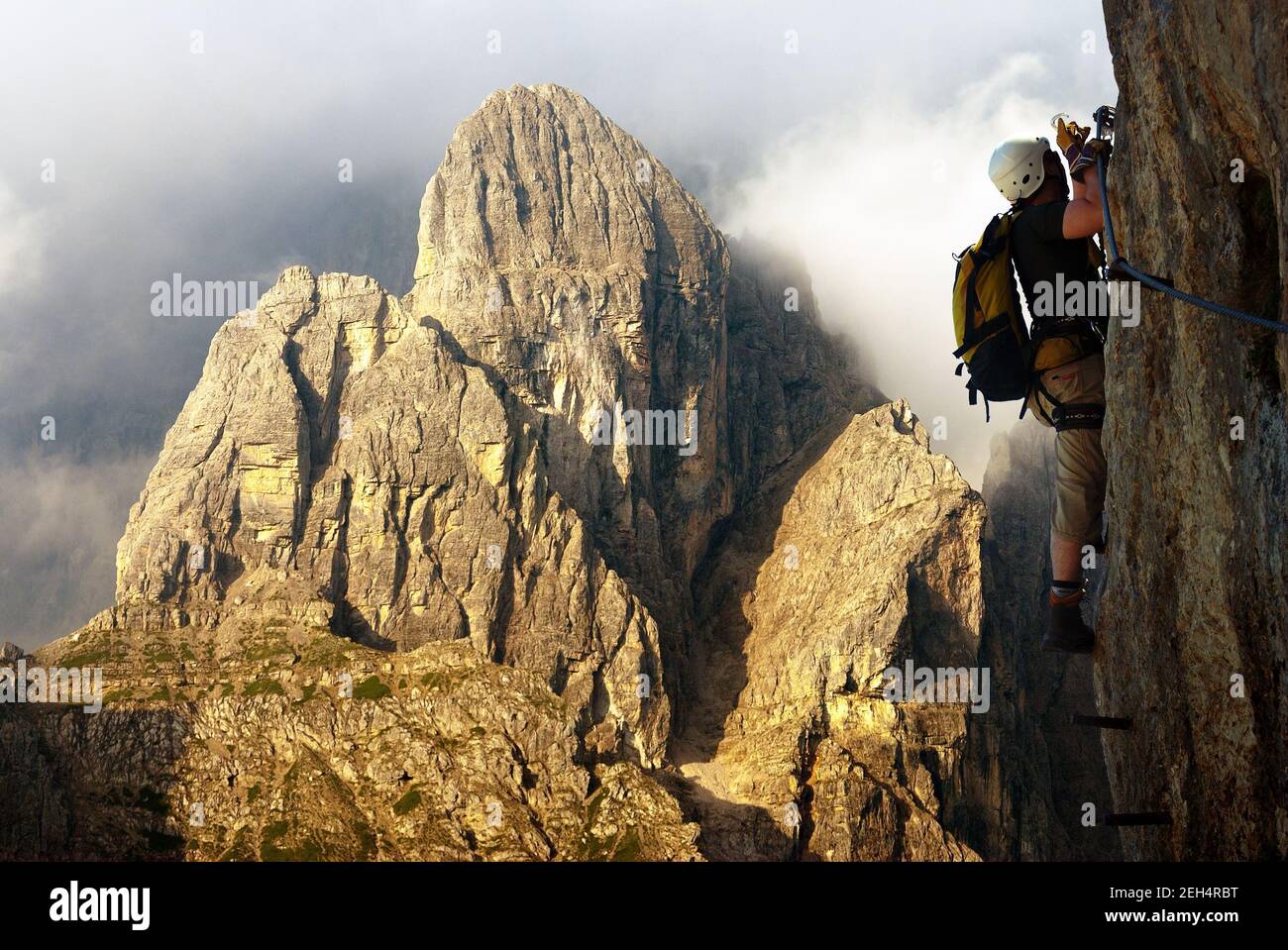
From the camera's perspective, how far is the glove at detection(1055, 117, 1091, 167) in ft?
42.5

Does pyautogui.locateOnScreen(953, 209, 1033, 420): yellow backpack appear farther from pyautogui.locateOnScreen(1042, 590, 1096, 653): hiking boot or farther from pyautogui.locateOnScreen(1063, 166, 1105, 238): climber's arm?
pyautogui.locateOnScreen(1042, 590, 1096, 653): hiking boot

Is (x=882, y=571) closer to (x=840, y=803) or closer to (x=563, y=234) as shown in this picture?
(x=840, y=803)

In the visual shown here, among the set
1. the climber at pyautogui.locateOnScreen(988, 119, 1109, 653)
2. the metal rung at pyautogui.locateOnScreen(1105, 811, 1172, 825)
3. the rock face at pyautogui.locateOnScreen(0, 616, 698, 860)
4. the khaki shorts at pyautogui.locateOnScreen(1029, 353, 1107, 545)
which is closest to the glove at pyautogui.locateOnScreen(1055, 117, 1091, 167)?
the climber at pyautogui.locateOnScreen(988, 119, 1109, 653)

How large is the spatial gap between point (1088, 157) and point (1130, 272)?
9.48 ft

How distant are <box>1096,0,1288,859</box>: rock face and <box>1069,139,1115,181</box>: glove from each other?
32.4 inches

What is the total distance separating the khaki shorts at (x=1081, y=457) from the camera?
13.1 meters

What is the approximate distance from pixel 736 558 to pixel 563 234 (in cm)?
5118

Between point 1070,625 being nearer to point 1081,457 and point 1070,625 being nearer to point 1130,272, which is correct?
point 1081,457

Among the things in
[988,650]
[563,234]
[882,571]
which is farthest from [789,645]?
[563,234]

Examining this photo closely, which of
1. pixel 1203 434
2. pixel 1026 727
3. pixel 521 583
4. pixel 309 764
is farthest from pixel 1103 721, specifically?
pixel 1026 727

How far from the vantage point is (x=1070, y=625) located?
523 inches

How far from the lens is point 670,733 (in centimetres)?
14350

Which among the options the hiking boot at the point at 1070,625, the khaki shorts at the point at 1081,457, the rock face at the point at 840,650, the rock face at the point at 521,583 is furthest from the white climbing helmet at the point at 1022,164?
the rock face at the point at 840,650
